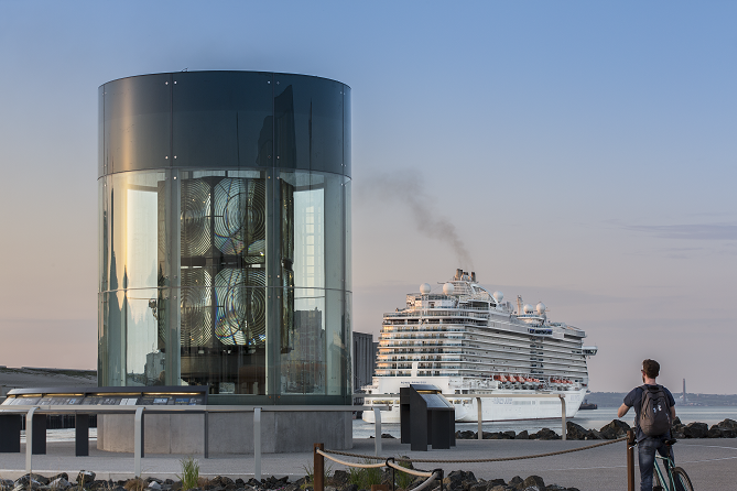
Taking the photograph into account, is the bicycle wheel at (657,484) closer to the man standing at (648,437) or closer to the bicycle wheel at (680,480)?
the man standing at (648,437)

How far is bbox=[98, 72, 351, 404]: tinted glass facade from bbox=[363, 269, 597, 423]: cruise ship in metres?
50.5

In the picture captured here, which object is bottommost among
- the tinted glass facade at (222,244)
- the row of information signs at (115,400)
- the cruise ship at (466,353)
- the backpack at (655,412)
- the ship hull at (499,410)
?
the ship hull at (499,410)

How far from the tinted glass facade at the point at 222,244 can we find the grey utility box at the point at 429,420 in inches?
35.6

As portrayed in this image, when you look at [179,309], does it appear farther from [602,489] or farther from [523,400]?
[523,400]

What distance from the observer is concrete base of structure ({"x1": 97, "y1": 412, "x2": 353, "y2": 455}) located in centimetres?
1159

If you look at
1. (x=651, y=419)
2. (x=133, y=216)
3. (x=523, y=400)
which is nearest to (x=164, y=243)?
(x=133, y=216)

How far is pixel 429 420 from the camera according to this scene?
40.9 ft

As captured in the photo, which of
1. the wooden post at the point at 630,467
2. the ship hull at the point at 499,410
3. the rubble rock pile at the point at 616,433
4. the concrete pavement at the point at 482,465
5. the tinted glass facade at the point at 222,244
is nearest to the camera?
the wooden post at the point at 630,467

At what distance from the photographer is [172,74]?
12359mm

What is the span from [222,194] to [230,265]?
0.88 metres

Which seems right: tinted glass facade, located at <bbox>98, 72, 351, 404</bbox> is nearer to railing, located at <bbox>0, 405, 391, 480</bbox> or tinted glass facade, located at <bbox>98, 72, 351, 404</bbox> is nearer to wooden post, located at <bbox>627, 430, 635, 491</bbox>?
railing, located at <bbox>0, 405, 391, 480</bbox>

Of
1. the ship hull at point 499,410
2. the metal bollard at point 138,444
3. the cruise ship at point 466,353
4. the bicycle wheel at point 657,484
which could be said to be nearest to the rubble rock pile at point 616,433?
the metal bollard at point 138,444

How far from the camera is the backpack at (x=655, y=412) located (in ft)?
21.9

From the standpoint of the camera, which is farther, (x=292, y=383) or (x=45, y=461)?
(x=292, y=383)
